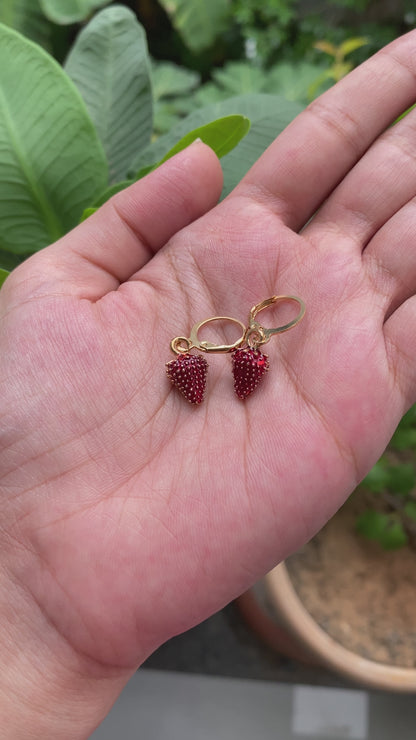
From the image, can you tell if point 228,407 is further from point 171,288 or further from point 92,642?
point 92,642

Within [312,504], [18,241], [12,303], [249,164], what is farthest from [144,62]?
[312,504]

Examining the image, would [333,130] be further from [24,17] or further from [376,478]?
[24,17]

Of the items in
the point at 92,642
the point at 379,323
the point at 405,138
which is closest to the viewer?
the point at 92,642

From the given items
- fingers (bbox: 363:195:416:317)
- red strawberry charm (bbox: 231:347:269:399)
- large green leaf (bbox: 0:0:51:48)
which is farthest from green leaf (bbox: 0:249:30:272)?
large green leaf (bbox: 0:0:51:48)

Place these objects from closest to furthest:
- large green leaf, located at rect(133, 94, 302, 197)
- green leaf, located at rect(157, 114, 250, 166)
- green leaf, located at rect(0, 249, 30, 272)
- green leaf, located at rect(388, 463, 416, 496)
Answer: green leaf, located at rect(157, 114, 250, 166) → large green leaf, located at rect(133, 94, 302, 197) → green leaf, located at rect(0, 249, 30, 272) → green leaf, located at rect(388, 463, 416, 496)

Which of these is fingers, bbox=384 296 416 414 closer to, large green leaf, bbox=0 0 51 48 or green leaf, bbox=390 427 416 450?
green leaf, bbox=390 427 416 450
